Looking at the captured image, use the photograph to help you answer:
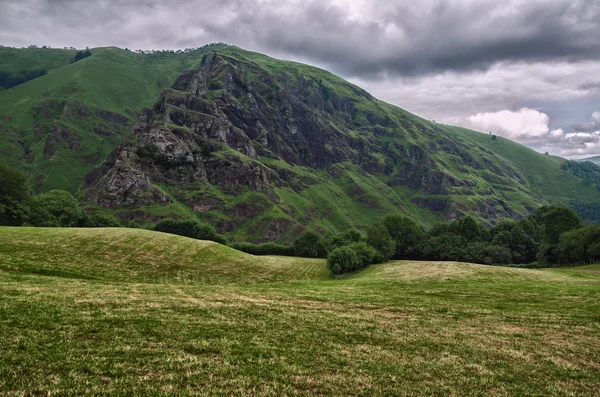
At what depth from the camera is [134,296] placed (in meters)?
27.3

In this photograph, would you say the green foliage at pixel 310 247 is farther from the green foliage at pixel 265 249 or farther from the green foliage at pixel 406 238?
the green foliage at pixel 406 238

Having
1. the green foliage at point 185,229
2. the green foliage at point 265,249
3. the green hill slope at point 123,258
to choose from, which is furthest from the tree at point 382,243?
the green foliage at point 185,229

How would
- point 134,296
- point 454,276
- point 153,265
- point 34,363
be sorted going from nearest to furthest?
point 34,363 → point 134,296 → point 153,265 → point 454,276

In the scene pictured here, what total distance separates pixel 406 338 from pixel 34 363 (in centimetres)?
1975

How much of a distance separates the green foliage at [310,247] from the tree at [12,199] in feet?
365

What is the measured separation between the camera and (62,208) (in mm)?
133625

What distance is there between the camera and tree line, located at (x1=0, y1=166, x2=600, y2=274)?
339 ft

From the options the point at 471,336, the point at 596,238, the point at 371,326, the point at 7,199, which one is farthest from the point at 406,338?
the point at 7,199

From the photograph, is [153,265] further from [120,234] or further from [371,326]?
[371,326]

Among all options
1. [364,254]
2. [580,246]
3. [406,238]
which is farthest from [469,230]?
[364,254]

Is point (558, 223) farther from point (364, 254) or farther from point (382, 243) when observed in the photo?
point (364, 254)

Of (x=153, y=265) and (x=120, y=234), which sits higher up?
(x=120, y=234)

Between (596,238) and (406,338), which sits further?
(596,238)

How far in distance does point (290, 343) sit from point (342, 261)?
87.1m
